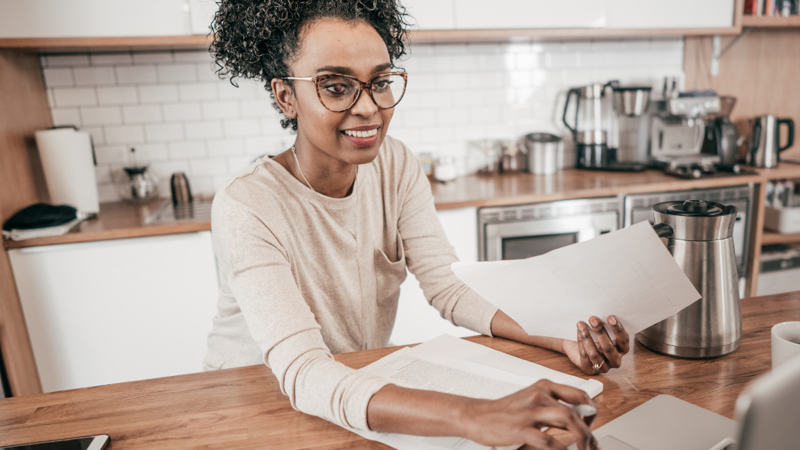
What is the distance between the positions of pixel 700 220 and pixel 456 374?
1.51ft

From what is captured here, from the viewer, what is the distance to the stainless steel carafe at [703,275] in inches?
32.1

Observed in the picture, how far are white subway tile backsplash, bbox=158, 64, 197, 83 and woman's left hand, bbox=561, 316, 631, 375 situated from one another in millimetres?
2307

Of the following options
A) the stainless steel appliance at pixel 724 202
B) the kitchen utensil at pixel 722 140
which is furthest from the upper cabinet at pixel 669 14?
the stainless steel appliance at pixel 724 202

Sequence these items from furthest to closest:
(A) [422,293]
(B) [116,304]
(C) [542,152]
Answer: (C) [542,152] < (A) [422,293] < (B) [116,304]

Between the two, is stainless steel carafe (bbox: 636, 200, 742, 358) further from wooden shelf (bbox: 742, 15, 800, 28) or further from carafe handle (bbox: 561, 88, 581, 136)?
wooden shelf (bbox: 742, 15, 800, 28)

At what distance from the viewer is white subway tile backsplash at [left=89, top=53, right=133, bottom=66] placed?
7.86 ft

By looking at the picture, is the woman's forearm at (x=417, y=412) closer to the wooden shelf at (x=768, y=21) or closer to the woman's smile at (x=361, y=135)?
the woman's smile at (x=361, y=135)

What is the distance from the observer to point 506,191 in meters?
2.35

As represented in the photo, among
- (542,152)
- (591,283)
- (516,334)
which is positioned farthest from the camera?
(542,152)

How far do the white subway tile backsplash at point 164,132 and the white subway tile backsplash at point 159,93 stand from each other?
0.41 feet

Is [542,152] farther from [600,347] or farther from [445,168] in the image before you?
[600,347]

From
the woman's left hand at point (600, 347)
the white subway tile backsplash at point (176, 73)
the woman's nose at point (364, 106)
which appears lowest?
the woman's left hand at point (600, 347)

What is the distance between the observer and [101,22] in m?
2.05

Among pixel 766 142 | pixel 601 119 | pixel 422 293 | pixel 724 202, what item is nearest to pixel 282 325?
pixel 422 293
